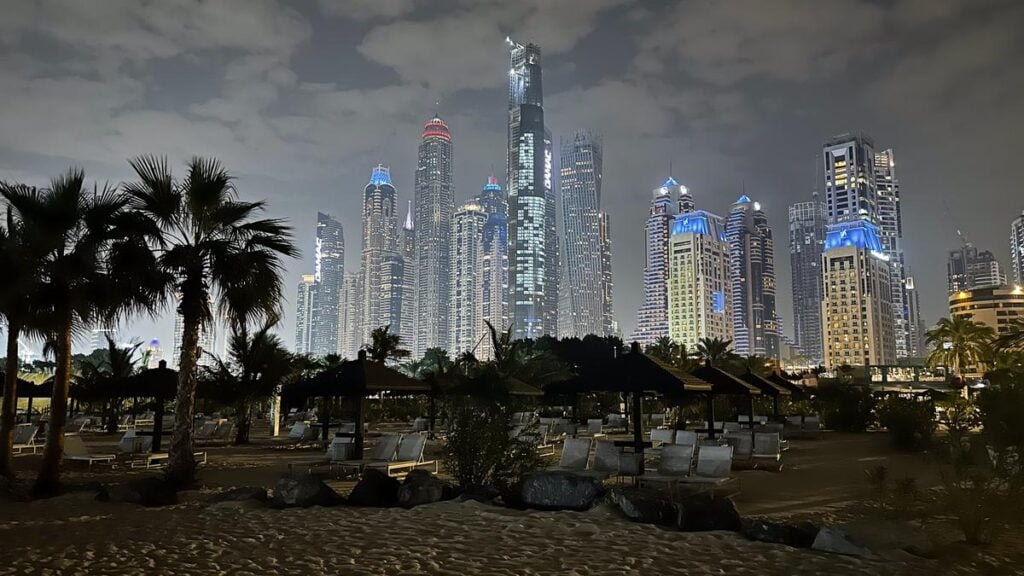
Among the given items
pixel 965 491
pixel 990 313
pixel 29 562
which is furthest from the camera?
pixel 990 313

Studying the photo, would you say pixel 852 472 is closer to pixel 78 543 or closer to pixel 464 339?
pixel 78 543

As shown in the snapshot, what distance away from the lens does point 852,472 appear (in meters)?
11.5

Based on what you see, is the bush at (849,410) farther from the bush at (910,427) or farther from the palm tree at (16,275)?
the palm tree at (16,275)

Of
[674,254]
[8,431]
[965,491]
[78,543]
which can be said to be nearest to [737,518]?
[965,491]

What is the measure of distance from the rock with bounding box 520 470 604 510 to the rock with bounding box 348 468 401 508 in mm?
1611

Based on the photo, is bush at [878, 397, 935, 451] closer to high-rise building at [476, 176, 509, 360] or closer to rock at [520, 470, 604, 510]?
rock at [520, 470, 604, 510]

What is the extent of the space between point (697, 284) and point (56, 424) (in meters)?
160

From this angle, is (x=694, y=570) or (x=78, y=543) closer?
→ (x=694, y=570)

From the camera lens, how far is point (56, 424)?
31.5 feet

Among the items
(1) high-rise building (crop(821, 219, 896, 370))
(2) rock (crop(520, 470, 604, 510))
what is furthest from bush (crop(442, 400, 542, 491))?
(1) high-rise building (crop(821, 219, 896, 370))

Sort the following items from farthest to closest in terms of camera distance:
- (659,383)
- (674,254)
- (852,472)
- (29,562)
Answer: (674,254), (852,472), (659,383), (29,562)

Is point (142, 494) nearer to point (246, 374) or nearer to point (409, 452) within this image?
point (409, 452)

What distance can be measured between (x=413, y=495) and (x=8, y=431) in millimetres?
7059

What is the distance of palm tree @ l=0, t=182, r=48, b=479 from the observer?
31.2 feet
